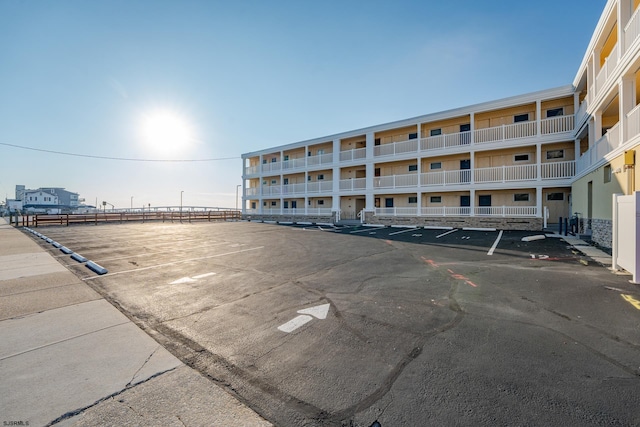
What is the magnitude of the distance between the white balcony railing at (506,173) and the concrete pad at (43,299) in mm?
22423

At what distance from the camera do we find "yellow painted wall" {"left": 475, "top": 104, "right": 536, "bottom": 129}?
19.6 metres

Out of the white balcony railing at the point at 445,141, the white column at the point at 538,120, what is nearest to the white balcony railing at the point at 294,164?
the white balcony railing at the point at 445,141

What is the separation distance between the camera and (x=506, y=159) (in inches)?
806

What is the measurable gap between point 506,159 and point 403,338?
22036mm

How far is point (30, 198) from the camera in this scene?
84.2m

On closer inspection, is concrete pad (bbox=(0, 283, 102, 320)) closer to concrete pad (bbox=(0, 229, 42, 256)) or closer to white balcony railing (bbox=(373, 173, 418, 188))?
concrete pad (bbox=(0, 229, 42, 256))

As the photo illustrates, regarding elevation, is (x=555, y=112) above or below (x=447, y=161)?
above

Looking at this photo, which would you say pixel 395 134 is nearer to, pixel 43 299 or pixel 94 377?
pixel 43 299

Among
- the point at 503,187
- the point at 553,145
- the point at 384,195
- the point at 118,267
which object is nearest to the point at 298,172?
the point at 384,195

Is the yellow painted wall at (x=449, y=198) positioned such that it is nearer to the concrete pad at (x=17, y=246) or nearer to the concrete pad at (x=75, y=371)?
the concrete pad at (x=75, y=371)

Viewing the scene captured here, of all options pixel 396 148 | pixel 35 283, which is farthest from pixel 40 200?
pixel 35 283

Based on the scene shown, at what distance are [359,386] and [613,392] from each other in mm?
2339

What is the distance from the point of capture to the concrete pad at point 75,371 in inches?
93.7

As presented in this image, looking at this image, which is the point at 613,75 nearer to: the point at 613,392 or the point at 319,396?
the point at 613,392
